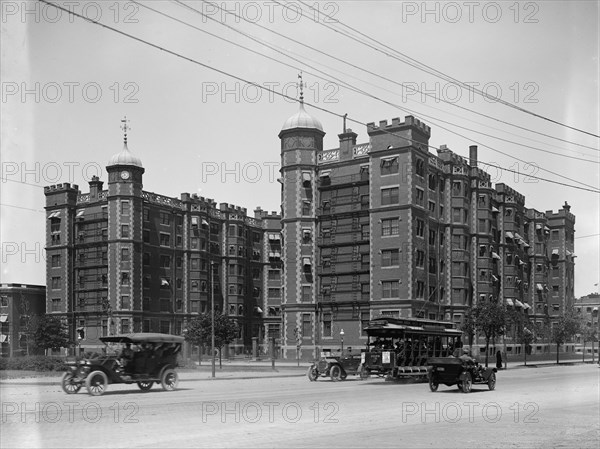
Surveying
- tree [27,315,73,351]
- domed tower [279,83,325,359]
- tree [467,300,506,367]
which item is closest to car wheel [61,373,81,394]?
tree [27,315,73,351]

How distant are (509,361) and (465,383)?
5334cm

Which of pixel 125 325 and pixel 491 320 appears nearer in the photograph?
pixel 491 320

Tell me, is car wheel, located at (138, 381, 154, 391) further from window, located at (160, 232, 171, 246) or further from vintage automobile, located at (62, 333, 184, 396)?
window, located at (160, 232, 171, 246)

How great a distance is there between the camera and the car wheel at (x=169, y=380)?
28984mm

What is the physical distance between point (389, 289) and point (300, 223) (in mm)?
12090

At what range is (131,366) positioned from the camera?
27859 millimetres

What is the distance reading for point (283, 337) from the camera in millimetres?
78438

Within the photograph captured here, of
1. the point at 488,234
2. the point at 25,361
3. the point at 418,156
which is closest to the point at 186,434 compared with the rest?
the point at 25,361

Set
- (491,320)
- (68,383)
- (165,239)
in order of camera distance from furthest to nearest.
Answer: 1. (165,239)
2. (491,320)
3. (68,383)

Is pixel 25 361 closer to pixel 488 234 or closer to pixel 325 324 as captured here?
pixel 325 324

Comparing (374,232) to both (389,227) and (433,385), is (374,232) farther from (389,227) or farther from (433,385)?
(433,385)

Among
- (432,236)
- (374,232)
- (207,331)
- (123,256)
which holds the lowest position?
(207,331)

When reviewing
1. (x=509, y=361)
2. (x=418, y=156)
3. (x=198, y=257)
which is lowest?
(x=509, y=361)

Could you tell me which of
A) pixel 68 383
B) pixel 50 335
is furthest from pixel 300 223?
pixel 68 383
